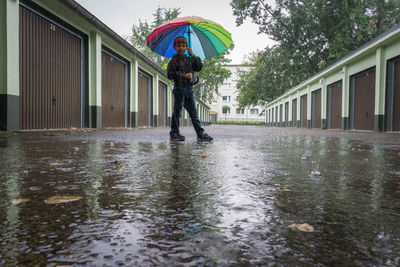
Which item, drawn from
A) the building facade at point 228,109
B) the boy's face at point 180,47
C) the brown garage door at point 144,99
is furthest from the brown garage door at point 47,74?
the building facade at point 228,109

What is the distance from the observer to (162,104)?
62.2 ft

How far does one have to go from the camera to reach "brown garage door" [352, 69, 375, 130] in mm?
11861

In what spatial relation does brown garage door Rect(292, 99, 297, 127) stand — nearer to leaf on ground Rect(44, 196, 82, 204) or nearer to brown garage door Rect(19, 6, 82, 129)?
brown garage door Rect(19, 6, 82, 129)

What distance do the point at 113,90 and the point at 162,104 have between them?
25.9ft

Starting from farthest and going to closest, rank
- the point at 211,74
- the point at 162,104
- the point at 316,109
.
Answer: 1. the point at 211,74
2. the point at 316,109
3. the point at 162,104

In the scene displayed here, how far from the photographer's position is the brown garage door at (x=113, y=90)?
10312 millimetres

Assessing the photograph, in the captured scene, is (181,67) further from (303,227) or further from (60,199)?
(303,227)

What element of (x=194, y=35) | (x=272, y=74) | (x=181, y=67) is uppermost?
(x=272, y=74)

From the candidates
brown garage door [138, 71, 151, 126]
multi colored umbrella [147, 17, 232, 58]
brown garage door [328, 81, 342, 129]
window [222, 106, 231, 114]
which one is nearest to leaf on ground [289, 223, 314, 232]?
multi colored umbrella [147, 17, 232, 58]

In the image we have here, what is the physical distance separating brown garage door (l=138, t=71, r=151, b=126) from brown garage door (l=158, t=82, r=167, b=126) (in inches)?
82.5

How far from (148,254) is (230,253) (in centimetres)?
18

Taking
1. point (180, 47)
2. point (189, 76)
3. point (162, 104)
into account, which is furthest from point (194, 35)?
point (162, 104)

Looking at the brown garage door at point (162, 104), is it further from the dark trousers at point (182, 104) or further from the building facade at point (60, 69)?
the dark trousers at point (182, 104)

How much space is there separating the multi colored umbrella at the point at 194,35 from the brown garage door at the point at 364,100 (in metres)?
8.75
